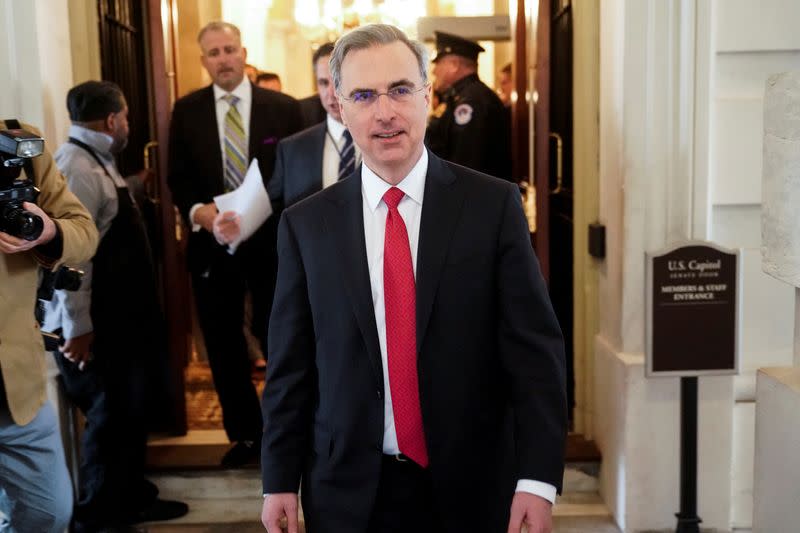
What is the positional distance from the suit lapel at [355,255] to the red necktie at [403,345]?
34 millimetres

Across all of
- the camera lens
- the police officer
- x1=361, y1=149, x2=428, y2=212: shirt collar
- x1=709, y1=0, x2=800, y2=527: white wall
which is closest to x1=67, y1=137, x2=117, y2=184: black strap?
the camera lens

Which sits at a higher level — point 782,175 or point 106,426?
point 782,175

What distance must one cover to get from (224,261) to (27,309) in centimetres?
171

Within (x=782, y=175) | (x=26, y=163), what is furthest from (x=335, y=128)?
(x=782, y=175)

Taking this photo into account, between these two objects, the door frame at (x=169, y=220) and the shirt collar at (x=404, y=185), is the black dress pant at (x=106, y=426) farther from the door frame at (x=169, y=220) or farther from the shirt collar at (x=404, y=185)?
→ the shirt collar at (x=404, y=185)

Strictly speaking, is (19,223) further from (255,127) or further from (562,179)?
(562,179)

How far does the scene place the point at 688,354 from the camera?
347cm

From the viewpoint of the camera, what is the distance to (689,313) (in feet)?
11.4

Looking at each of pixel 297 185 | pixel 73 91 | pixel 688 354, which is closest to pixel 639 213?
pixel 688 354

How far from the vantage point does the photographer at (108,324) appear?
3.74 m

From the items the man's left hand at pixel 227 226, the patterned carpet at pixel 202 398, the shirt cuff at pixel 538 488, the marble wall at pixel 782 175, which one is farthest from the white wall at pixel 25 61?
the marble wall at pixel 782 175

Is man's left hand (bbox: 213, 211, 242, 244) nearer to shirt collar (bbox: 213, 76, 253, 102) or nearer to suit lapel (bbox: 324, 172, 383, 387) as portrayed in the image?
shirt collar (bbox: 213, 76, 253, 102)

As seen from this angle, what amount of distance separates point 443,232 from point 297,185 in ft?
6.73

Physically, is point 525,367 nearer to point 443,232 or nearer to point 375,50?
point 443,232
